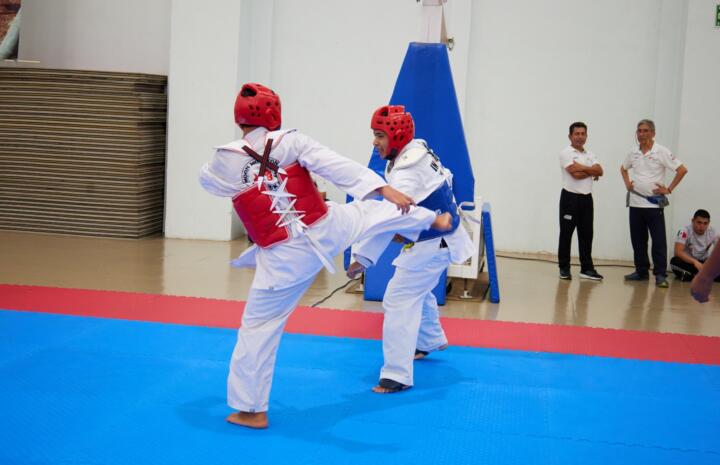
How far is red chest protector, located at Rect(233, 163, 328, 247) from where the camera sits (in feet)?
12.0

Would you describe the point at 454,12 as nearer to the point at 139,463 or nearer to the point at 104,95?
the point at 104,95

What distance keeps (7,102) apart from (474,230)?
609 centimetres

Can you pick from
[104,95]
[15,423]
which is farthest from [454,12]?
[15,423]

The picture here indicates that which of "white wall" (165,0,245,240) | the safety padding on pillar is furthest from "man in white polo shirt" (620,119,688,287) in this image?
"white wall" (165,0,245,240)

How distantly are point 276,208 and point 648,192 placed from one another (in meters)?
5.70

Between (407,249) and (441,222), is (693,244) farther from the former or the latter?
(441,222)

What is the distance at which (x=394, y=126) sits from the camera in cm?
431

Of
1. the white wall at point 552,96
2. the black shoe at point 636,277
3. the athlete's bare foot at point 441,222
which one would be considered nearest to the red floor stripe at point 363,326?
the athlete's bare foot at point 441,222

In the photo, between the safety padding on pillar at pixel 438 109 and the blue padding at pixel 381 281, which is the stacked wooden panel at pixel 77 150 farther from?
the safety padding on pillar at pixel 438 109

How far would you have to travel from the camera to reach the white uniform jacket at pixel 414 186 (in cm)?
420

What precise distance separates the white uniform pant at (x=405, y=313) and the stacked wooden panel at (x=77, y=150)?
6053 millimetres

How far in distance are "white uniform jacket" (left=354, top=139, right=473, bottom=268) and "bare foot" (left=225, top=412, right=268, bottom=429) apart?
0.95 metres

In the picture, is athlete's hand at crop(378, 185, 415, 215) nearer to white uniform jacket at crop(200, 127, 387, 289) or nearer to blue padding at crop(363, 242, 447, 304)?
white uniform jacket at crop(200, 127, 387, 289)

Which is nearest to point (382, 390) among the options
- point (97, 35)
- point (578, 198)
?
point (578, 198)
